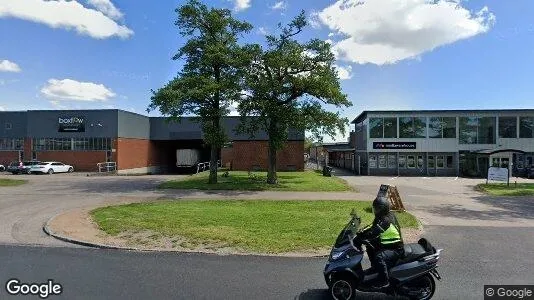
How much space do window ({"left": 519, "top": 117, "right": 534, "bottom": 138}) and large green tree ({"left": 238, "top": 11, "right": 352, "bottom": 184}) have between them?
26777 millimetres

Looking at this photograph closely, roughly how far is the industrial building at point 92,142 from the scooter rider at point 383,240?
36.7 meters

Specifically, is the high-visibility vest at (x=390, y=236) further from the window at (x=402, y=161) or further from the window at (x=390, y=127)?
the window at (x=402, y=161)

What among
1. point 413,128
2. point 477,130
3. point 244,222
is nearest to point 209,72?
point 244,222

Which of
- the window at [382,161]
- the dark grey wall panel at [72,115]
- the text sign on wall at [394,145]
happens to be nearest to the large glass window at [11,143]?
the dark grey wall panel at [72,115]

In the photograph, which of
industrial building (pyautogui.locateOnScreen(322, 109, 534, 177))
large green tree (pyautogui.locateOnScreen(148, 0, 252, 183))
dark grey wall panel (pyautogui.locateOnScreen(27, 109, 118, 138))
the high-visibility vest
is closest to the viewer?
the high-visibility vest

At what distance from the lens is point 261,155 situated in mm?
43219

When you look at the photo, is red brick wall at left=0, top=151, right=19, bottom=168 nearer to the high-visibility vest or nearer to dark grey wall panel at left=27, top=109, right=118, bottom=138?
dark grey wall panel at left=27, top=109, right=118, bottom=138

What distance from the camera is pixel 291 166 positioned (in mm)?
42625

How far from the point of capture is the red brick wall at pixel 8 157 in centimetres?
4644

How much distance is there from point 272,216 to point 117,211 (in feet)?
17.8

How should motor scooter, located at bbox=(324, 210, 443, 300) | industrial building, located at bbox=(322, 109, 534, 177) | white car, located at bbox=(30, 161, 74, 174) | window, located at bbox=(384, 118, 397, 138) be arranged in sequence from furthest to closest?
window, located at bbox=(384, 118, 397, 138)
industrial building, located at bbox=(322, 109, 534, 177)
white car, located at bbox=(30, 161, 74, 174)
motor scooter, located at bbox=(324, 210, 443, 300)

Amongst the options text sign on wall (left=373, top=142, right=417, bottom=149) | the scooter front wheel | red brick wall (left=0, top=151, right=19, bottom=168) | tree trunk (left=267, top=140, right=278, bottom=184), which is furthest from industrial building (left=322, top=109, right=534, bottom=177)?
red brick wall (left=0, top=151, right=19, bottom=168)

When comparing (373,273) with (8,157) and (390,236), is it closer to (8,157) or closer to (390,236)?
(390,236)

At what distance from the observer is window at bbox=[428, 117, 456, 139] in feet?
136
